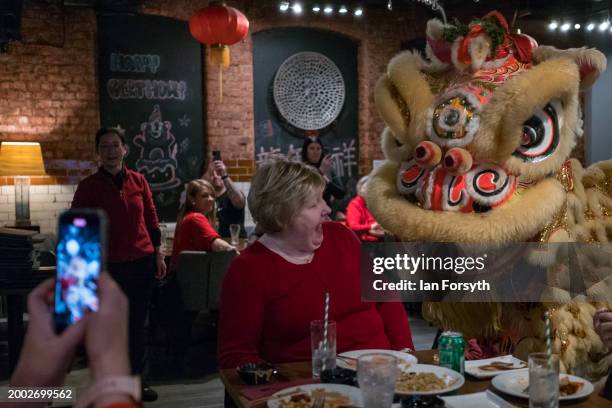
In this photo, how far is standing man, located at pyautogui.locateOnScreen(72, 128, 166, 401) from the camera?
1.96 metres

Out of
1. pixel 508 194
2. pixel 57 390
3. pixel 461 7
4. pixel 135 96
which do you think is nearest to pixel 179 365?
pixel 508 194

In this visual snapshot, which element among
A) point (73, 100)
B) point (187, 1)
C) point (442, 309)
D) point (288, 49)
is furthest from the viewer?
point (288, 49)

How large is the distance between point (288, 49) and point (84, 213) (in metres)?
6.05

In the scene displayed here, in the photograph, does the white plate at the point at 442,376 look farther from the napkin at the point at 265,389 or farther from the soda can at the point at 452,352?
the napkin at the point at 265,389

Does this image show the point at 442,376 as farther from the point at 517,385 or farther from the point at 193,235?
the point at 193,235

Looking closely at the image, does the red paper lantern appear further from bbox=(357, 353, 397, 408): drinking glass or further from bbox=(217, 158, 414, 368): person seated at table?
bbox=(357, 353, 397, 408): drinking glass

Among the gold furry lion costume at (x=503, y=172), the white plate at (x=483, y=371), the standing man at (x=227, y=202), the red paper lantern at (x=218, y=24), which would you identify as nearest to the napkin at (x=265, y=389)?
the white plate at (x=483, y=371)

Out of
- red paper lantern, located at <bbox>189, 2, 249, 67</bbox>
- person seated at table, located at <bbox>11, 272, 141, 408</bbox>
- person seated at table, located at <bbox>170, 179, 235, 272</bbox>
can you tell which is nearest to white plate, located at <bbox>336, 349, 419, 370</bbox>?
person seated at table, located at <bbox>11, 272, 141, 408</bbox>

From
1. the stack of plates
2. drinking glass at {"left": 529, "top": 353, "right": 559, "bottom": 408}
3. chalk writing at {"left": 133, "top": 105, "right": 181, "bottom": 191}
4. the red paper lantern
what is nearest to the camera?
drinking glass at {"left": 529, "top": 353, "right": 559, "bottom": 408}

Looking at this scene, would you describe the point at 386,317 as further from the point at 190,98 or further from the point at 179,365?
the point at 190,98

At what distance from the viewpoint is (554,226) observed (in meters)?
1.88

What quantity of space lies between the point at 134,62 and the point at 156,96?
364 millimetres

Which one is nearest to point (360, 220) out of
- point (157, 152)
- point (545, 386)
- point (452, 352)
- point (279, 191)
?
point (157, 152)

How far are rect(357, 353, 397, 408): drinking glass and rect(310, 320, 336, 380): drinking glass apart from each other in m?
0.26
